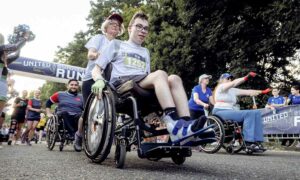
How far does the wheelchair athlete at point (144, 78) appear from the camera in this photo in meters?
2.66

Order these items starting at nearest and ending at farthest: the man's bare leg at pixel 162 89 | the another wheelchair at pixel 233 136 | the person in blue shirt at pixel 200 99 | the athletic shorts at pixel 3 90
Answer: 1. the man's bare leg at pixel 162 89
2. the athletic shorts at pixel 3 90
3. the another wheelchair at pixel 233 136
4. the person in blue shirt at pixel 200 99

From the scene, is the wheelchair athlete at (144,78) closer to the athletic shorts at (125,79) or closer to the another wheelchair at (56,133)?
the athletic shorts at (125,79)

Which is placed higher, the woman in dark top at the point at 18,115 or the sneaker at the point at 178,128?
the woman in dark top at the point at 18,115

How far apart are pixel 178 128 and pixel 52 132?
3979mm

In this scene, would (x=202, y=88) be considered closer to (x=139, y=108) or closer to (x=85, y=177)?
(x=139, y=108)

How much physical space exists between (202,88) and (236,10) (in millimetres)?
7694

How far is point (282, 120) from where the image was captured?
26.3 feet

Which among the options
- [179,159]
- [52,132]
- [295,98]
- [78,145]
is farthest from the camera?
[295,98]

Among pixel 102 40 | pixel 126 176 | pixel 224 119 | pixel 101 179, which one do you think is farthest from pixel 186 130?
pixel 224 119

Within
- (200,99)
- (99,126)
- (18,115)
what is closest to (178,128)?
(99,126)

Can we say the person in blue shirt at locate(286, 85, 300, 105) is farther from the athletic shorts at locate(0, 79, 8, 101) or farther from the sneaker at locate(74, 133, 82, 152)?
the athletic shorts at locate(0, 79, 8, 101)

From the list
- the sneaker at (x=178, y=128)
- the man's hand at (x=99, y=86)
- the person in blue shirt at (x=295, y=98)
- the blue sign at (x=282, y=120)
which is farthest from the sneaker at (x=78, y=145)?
the person in blue shirt at (x=295, y=98)

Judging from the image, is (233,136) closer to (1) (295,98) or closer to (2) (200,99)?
(2) (200,99)

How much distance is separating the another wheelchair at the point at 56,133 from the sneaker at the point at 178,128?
11.6 ft
